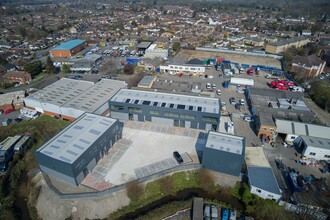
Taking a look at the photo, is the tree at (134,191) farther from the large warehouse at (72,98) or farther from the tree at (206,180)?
the large warehouse at (72,98)

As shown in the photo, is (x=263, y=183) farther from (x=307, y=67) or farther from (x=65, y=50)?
(x=65, y=50)

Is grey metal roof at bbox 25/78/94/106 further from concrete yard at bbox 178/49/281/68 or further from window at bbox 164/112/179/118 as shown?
concrete yard at bbox 178/49/281/68

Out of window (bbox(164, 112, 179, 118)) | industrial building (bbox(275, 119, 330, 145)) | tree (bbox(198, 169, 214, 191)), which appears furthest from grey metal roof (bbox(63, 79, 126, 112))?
industrial building (bbox(275, 119, 330, 145))

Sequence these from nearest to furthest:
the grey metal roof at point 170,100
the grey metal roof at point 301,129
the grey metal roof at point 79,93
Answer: the grey metal roof at point 301,129, the grey metal roof at point 170,100, the grey metal roof at point 79,93

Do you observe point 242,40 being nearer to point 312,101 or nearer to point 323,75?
point 323,75

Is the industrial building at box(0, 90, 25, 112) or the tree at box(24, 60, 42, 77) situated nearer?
the industrial building at box(0, 90, 25, 112)

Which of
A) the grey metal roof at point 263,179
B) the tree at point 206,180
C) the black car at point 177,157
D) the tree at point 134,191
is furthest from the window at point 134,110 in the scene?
the grey metal roof at point 263,179
